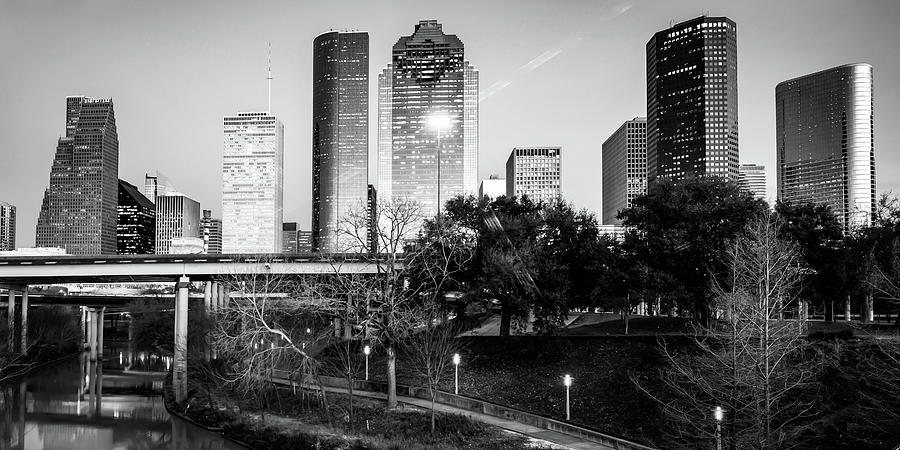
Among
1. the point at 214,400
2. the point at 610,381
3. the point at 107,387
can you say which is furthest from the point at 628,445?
the point at 107,387

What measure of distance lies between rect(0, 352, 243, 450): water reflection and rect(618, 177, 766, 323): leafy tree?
2840cm

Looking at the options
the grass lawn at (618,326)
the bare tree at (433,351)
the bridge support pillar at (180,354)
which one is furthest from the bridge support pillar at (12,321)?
the grass lawn at (618,326)

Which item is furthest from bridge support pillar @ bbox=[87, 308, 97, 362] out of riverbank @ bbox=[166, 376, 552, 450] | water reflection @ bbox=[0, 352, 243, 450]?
riverbank @ bbox=[166, 376, 552, 450]

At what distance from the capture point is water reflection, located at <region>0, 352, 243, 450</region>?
38.2m

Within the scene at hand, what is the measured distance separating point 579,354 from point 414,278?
1302cm

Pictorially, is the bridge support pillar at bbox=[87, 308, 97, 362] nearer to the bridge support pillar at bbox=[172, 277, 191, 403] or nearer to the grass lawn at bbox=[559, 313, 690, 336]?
the bridge support pillar at bbox=[172, 277, 191, 403]

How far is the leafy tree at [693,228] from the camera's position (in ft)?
134

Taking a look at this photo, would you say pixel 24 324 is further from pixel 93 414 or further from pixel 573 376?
pixel 573 376

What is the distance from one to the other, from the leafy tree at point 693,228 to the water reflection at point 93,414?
2840cm

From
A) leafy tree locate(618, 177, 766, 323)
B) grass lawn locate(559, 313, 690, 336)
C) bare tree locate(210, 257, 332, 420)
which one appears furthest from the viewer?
grass lawn locate(559, 313, 690, 336)

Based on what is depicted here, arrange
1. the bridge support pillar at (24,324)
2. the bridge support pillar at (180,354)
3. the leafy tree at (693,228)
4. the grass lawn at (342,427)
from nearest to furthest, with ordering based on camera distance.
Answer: the grass lawn at (342,427), the leafy tree at (693,228), the bridge support pillar at (180,354), the bridge support pillar at (24,324)

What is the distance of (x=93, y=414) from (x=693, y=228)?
43.9 metres

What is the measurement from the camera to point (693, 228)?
138ft

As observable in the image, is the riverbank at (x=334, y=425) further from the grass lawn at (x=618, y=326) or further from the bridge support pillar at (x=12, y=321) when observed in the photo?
the bridge support pillar at (x=12, y=321)
